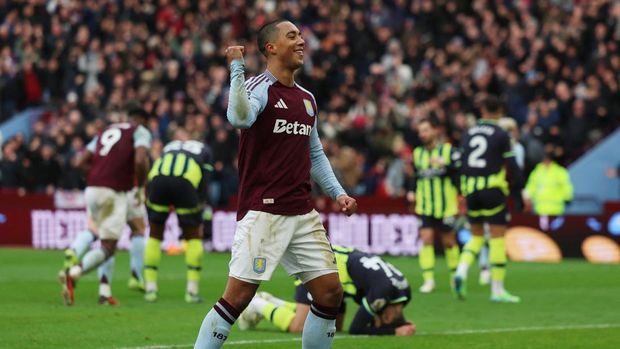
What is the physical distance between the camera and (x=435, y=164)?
711 inches

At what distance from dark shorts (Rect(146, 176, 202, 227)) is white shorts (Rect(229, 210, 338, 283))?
22.0ft

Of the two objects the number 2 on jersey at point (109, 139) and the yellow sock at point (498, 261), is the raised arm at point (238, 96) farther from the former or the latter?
the yellow sock at point (498, 261)

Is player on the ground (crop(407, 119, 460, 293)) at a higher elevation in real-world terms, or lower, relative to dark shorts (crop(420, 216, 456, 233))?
higher

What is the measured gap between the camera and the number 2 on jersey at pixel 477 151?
53.3 feet

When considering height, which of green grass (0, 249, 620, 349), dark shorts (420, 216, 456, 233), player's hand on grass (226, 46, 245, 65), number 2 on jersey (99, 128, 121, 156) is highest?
player's hand on grass (226, 46, 245, 65)

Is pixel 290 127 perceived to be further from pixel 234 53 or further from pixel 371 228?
pixel 371 228

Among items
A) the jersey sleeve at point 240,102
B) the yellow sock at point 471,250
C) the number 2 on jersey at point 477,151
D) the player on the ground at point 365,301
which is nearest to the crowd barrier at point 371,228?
the yellow sock at point 471,250

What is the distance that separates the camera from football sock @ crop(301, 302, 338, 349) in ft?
30.3

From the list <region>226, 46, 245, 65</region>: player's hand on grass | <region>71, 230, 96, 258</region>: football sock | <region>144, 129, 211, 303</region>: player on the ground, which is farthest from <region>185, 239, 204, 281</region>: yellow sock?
<region>226, 46, 245, 65</region>: player's hand on grass

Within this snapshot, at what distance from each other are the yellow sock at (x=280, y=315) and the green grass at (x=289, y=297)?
0.34ft

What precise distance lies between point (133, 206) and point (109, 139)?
1048 millimetres

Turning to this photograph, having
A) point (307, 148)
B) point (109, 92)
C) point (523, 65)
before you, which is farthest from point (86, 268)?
point (109, 92)

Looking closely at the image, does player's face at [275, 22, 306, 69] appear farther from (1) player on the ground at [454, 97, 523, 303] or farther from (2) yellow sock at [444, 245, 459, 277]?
(2) yellow sock at [444, 245, 459, 277]

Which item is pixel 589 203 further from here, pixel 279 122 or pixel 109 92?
pixel 279 122
